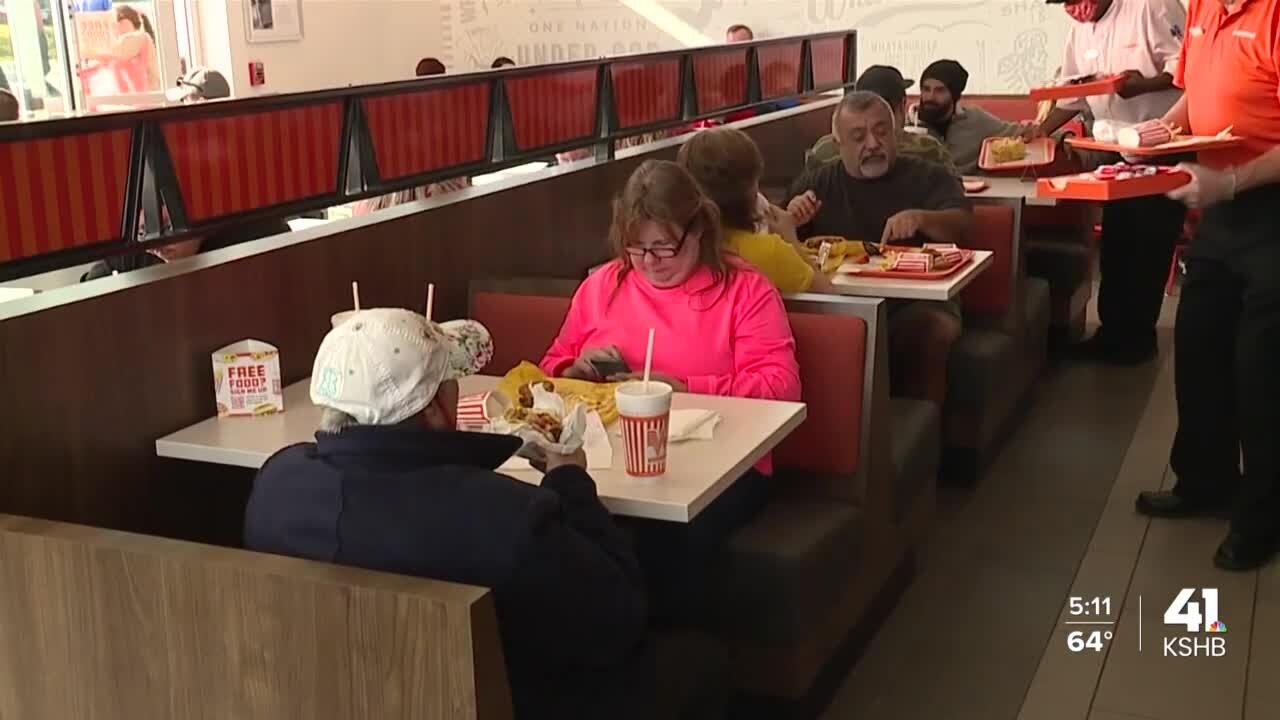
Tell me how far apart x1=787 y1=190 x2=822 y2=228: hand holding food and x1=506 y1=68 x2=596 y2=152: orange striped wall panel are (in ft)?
2.56

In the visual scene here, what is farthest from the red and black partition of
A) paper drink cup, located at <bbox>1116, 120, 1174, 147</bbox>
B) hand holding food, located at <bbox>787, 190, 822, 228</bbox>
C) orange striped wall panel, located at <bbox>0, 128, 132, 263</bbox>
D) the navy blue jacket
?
paper drink cup, located at <bbox>1116, 120, 1174, 147</bbox>

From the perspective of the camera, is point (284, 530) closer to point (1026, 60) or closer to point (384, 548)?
point (384, 548)

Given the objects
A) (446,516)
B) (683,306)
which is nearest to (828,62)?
(683,306)

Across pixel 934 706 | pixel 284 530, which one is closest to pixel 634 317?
pixel 934 706

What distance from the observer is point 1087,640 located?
11.3ft

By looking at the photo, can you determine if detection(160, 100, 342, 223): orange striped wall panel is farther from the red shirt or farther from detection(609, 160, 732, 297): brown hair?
the red shirt

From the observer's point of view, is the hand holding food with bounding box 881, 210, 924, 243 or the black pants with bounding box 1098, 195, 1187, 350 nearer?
the hand holding food with bounding box 881, 210, 924, 243

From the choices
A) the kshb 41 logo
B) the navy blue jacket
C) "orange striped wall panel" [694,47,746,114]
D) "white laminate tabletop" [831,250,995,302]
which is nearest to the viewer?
the navy blue jacket

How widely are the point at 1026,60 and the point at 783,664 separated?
21.3 ft

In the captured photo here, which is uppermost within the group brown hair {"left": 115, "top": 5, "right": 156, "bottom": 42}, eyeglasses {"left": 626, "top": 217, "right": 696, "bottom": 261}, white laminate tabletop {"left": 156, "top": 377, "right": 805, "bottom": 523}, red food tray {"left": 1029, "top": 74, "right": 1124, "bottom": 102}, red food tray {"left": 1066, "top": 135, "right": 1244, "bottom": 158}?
brown hair {"left": 115, "top": 5, "right": 156, "bottom": 42}

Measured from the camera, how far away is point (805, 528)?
3.00 meters

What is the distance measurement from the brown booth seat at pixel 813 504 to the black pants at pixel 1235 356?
0.94 metres

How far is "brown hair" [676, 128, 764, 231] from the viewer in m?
3.59

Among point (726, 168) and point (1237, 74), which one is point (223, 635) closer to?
point (726, 168)
